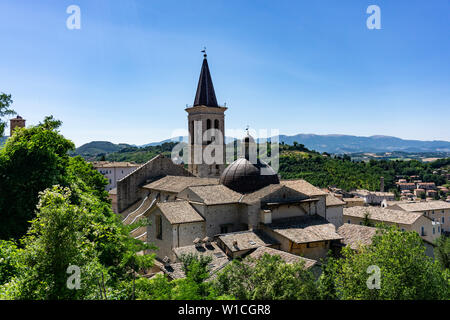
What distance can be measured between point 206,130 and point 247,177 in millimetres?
15833

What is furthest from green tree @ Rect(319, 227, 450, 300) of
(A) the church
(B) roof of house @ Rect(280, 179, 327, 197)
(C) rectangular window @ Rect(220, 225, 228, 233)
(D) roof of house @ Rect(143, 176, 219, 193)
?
(D) roof of house @ Rect(143, 176, 219, 193)

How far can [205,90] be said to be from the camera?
4569 cm

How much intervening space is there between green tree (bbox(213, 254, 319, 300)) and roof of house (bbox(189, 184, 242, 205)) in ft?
50.7

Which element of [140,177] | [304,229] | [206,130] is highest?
[206,130]

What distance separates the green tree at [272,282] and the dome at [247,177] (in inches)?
698

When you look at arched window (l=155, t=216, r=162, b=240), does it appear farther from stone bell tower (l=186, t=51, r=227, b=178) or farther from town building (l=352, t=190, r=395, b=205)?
town building (l=352, t=190, r=395, b=205)

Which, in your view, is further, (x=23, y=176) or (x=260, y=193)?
(x=260, y=193)

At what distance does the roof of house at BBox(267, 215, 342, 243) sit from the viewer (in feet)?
85.4

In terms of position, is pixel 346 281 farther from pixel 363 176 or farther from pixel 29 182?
pixel 363 176

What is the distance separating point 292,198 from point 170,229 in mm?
10705

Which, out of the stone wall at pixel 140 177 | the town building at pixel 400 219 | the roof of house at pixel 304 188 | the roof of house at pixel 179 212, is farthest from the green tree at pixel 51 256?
the town building at pixel 400 219

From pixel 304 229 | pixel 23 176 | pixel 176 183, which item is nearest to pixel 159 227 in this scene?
pixel 176 183

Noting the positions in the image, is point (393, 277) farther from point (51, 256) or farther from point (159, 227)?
point (159, 227)

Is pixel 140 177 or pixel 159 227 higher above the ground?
pixel 140 177
